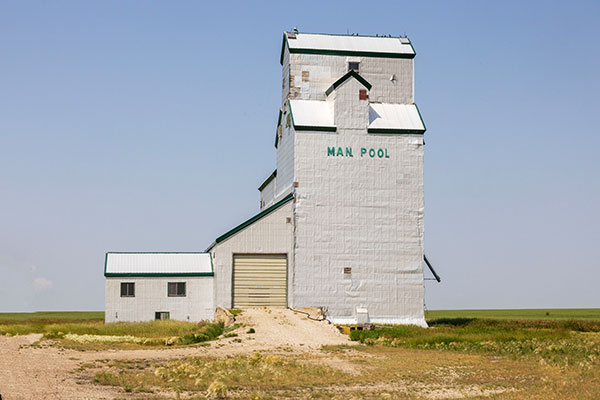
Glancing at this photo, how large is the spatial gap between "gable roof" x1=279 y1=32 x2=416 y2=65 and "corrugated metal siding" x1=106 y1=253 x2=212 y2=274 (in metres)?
15.3

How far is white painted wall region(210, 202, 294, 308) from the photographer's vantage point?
1959 inches

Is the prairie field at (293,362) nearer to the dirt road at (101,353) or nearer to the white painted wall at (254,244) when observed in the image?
the dirt road at (101,353)

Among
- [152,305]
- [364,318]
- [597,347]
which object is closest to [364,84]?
[364,318]

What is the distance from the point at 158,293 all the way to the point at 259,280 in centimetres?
652

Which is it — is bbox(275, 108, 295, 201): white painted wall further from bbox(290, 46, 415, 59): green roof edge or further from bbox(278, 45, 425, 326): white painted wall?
bbox(290, 46, 415, 59): green roof edge

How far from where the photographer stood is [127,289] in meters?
50.6

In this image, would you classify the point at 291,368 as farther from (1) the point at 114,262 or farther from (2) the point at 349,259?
(1) the point at 114,262

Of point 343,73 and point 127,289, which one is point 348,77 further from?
point 127,289

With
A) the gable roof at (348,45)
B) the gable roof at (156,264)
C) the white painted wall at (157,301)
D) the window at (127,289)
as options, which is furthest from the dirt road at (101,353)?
the gable roof at (348,45)

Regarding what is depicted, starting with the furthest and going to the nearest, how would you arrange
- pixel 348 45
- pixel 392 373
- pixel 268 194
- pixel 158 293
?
pixel 268 194 → pixel 348 45 → pixel 158 293 → pixel 392 373

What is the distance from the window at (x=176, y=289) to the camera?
167 feet

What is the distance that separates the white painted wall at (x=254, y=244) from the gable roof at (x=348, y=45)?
1116 cm

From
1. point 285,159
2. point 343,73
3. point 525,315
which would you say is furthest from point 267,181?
point 525,315

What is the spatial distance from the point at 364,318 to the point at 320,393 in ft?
91.3
